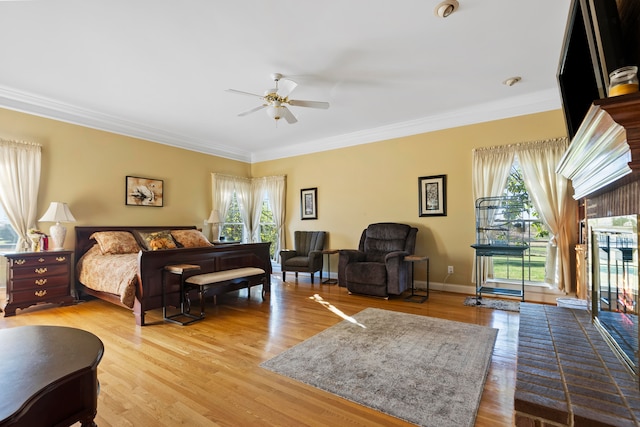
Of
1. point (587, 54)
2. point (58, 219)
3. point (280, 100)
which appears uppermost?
point (280, 100)

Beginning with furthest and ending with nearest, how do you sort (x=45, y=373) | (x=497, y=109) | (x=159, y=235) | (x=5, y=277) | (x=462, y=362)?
(x=159, y=235) < (x=497, y=109) < (x=5, y=277) < (x=462, y=362) < (x=45, y=373)

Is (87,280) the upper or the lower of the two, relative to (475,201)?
lower

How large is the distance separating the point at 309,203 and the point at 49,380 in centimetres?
534

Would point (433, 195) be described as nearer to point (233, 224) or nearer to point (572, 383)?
point (572, 383)

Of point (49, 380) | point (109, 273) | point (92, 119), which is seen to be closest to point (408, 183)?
point (109, 273)

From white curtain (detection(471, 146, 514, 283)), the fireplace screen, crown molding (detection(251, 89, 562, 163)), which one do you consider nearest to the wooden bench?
crown molding (detection(251, 89, 562, 163))

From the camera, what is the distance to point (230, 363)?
2.37m

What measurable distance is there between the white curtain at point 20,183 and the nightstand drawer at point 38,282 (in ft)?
1.85

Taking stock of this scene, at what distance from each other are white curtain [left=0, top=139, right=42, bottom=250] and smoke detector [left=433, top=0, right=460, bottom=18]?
202 inches

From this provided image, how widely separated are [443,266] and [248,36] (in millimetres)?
4099

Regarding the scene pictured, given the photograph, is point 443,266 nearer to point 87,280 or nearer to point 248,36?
point 248,36

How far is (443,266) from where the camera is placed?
4742 millimetres

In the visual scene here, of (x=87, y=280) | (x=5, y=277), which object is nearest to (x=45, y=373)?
(x=87, y=280)

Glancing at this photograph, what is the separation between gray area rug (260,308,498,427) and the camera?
5.92 ft
